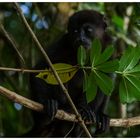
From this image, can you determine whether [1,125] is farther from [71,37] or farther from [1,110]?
[71,37]

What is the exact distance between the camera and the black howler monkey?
412cm

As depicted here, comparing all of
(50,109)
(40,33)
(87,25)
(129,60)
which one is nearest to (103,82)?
(129,60)

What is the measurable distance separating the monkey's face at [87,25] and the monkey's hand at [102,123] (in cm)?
72

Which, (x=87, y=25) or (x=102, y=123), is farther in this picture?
(x=87, y=25)

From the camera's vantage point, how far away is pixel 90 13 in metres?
4.71

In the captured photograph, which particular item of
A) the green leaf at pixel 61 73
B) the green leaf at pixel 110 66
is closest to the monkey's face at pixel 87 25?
the green leaf at pixel 61 73

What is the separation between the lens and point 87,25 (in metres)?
4.65

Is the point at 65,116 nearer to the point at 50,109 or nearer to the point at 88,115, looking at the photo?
the point at 50,109

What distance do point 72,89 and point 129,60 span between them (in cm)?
171

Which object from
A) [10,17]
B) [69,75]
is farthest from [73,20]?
[69,75]

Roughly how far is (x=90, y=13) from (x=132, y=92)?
2078 millimetres

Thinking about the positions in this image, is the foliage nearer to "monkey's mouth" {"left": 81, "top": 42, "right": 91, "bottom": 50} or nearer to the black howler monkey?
the black howler monkey

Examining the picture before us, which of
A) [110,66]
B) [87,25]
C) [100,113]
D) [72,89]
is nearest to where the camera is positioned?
[110,66]

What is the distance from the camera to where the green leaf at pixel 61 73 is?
2.77 m
